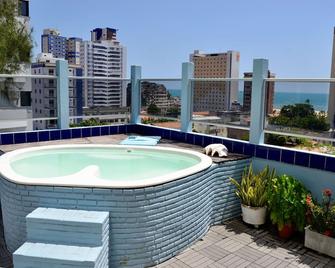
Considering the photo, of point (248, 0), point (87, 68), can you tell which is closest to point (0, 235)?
point (248, 0)

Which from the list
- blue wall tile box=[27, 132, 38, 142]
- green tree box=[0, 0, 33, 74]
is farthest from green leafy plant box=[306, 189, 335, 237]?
green tree box=[0, 0, 33, 74]

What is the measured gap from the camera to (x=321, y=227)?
3.79 meters

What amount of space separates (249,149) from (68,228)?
310 centimetres

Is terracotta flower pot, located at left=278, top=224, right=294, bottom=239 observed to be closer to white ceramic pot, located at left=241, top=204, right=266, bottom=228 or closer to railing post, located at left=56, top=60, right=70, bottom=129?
Answer: white ceramic pot, located at left=241, top=204, right=266, bottom=228

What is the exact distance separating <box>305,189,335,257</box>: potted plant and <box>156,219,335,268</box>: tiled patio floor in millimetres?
99

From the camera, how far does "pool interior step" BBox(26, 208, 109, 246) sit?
9.95 feet

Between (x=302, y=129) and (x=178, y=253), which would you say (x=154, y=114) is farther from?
(x=178, y=253)

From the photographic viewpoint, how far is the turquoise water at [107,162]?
16.3 feet

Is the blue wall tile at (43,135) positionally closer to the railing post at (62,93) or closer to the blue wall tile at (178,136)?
the railing post at (62,93)

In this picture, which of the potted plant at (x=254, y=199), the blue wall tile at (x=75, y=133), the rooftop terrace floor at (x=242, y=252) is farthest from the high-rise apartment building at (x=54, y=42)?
the rooftop terrace floor at (x=242, y=252)

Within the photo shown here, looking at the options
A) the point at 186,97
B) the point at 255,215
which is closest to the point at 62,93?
the point at 186,97

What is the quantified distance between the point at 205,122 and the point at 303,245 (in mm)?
2788

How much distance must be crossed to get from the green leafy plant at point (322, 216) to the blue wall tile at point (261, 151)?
105cm

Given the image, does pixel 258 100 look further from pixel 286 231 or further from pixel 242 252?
pixel 242 252
